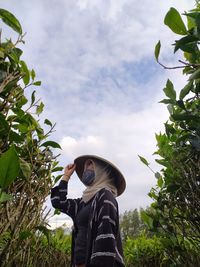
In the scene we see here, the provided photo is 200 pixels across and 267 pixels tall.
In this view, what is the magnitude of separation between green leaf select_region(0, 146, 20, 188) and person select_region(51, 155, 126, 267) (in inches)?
54.3

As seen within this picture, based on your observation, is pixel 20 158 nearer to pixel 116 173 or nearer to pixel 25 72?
pixel 25 72

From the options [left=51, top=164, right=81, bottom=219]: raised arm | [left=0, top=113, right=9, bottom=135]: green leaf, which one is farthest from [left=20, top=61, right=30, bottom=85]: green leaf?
[left=51, top=164, right=81, bottom=219]: raised arm

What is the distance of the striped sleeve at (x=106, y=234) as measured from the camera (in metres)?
2.38

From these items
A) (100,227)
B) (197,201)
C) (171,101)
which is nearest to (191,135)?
(171,101)

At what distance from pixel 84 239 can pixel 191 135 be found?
3.89 feet

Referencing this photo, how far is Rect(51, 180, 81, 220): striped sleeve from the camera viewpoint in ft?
10.3

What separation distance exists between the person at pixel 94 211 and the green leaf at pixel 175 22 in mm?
1404

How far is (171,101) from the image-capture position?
253cm

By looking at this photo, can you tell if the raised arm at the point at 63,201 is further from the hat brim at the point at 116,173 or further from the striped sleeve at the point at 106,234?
the striped sleeve at the point at 106,234

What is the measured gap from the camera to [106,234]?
2.48 meters

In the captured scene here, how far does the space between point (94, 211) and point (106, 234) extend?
0.28 m

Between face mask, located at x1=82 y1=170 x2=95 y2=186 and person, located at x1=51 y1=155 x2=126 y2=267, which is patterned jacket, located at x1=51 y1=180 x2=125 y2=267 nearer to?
person, located at x1=51 y1=155 x2=126 y2=267

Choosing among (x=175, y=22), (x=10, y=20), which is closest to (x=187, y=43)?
(x=175, y=22)

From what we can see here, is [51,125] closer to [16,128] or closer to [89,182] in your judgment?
[16,128]
